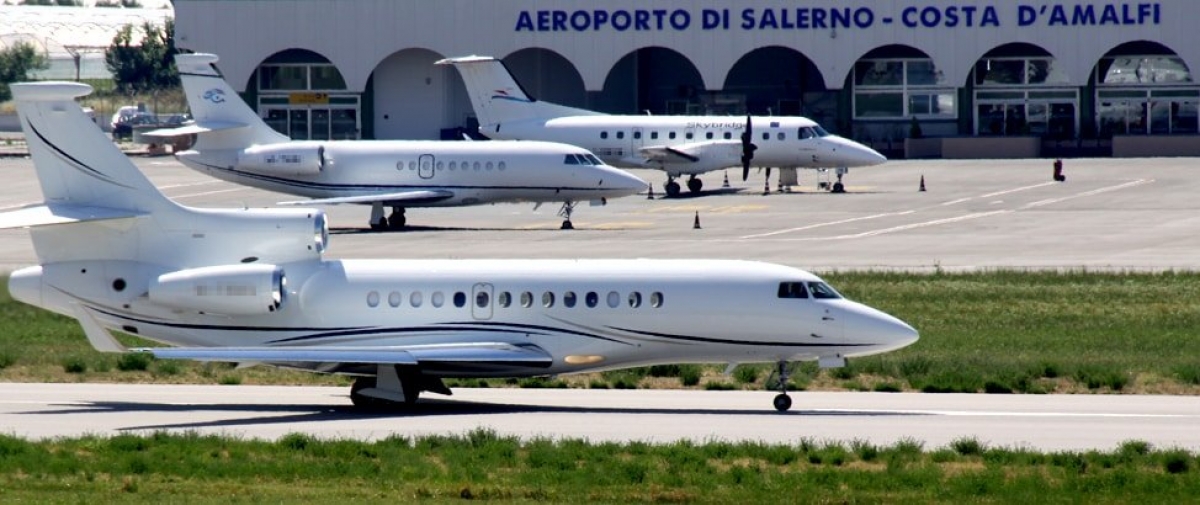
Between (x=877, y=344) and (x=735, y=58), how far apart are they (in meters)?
65.9

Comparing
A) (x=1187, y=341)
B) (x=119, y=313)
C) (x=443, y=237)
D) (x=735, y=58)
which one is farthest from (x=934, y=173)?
(x=119, y=313)

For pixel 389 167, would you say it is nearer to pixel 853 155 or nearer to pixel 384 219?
pixel 384 219

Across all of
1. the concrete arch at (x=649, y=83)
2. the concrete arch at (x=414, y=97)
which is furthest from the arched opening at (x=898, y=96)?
the concrete arch at (x=414, y=97)

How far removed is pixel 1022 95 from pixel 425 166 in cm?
4538

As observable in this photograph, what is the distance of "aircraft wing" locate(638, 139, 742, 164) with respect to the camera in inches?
2741

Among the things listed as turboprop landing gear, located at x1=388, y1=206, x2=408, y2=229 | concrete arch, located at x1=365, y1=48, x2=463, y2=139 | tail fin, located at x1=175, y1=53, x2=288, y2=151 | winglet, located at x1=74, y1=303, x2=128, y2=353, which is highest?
concrete arch, located at x1=365, y1=48, x2=463, y2=139

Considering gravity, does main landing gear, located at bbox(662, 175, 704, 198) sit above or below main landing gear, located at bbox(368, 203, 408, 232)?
above

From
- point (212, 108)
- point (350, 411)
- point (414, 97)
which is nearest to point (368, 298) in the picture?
point (350, 411)

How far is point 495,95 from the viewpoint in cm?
7206

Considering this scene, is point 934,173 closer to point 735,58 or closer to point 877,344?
point 735,58

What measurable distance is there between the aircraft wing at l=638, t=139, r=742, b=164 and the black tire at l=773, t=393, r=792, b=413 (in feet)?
142

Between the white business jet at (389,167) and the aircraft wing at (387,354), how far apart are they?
3075 cm

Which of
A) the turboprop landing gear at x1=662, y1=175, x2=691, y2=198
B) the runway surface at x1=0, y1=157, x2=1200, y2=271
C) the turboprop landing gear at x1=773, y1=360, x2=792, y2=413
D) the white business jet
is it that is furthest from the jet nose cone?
the turboprop landing gear at x1=773, y1=360, x2=792, y2=413

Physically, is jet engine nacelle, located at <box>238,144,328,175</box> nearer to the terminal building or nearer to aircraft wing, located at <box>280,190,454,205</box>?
aircraft wing, located at <box>280,190,454,205</box>
